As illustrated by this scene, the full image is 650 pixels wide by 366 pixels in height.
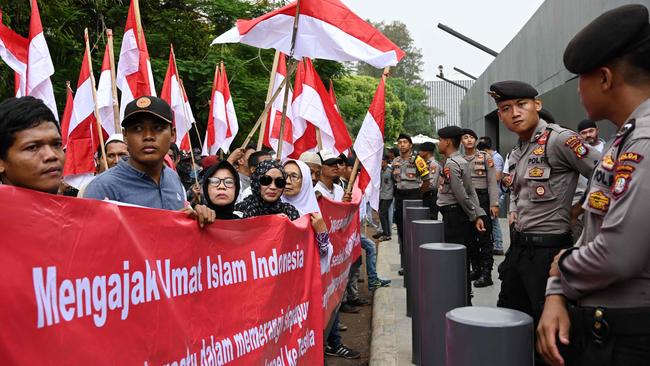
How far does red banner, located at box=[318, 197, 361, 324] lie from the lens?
4812mm

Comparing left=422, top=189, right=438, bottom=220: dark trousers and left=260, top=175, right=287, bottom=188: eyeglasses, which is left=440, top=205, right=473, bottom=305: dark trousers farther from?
left=260, top=175, right=287, bottom=188: eyeglasses

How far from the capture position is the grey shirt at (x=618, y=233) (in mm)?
1673

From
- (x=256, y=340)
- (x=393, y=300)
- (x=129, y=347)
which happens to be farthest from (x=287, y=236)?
(x=393, y=300)

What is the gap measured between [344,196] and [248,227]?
366cm

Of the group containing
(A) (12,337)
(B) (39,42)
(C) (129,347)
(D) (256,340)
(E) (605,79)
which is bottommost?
(D) (256,340)

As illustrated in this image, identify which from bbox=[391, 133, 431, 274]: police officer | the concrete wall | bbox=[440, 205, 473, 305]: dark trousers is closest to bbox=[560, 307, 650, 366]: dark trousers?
bbox=[440, 205, 473, 305]: dark trousers

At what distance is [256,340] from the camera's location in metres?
2.93

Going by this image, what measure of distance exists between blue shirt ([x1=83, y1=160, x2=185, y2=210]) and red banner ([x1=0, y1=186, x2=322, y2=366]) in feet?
1.64

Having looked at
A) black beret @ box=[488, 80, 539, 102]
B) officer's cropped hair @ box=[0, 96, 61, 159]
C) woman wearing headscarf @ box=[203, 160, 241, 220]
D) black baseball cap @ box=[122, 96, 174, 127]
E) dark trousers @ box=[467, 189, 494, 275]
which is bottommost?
dark trousers @ box=[467, 189, 494, 275]

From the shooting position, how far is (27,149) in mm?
2189

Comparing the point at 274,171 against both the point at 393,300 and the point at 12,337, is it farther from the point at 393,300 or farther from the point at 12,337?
the point at 393,300

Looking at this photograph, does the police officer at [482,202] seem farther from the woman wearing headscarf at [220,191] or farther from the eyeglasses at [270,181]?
the woman wearing headscarf at [220,191]

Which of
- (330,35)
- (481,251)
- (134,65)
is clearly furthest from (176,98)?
(481,251)

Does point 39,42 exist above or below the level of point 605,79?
above
